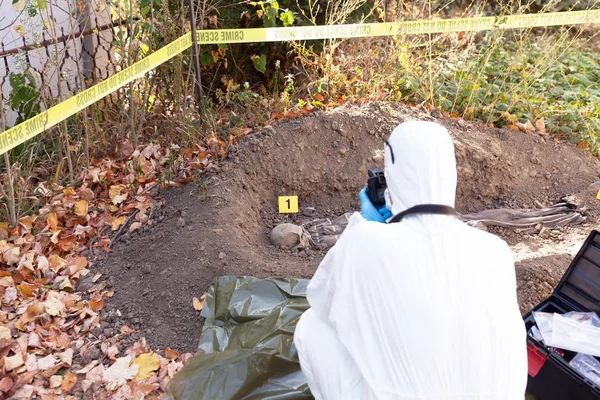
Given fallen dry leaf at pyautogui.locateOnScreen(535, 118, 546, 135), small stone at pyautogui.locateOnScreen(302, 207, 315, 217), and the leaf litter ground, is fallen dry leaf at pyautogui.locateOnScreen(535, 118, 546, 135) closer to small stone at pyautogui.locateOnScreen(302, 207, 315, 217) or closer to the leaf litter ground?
the leaf litter ground

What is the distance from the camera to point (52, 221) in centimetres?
363

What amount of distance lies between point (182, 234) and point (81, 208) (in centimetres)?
81

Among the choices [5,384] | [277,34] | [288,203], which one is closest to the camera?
[5,384]

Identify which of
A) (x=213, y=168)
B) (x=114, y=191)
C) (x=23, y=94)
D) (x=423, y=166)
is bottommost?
(x=114, y=191)

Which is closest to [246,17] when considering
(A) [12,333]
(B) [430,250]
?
(A) [12,333]

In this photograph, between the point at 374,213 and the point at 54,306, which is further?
the point at 54,306

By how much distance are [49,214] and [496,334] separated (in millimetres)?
3102

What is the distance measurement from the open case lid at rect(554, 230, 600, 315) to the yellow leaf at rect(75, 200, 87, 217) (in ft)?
10.3

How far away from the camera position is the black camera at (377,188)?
92.0 inches

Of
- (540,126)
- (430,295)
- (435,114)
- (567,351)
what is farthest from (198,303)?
(540,126)

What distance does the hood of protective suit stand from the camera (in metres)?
1.69

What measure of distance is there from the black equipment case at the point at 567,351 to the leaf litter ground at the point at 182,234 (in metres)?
0.40

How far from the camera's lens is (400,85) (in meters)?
5.14

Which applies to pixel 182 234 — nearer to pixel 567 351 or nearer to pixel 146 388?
pixel 146 388
